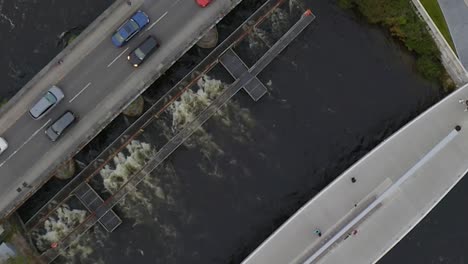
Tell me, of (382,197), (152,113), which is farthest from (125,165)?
(382,197)

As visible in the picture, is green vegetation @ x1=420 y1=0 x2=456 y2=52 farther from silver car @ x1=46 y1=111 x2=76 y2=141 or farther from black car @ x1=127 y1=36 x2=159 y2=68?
silver car @ x1=46 y1=111 x2=76 y2=141

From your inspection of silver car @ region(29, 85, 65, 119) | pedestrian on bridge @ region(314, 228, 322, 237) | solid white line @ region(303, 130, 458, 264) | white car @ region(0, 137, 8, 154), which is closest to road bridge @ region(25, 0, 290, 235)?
white car @ region(0, 137, 8, 154)

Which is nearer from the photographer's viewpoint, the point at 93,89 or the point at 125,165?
the point at 93,89

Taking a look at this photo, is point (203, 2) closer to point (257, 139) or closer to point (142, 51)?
point (142, 51)

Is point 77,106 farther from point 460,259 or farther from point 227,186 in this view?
point 460,259

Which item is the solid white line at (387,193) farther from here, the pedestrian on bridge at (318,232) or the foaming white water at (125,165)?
the foaming white water at (125,165)

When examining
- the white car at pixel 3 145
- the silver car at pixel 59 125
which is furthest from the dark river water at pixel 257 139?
the silver car at pixel 59 125
